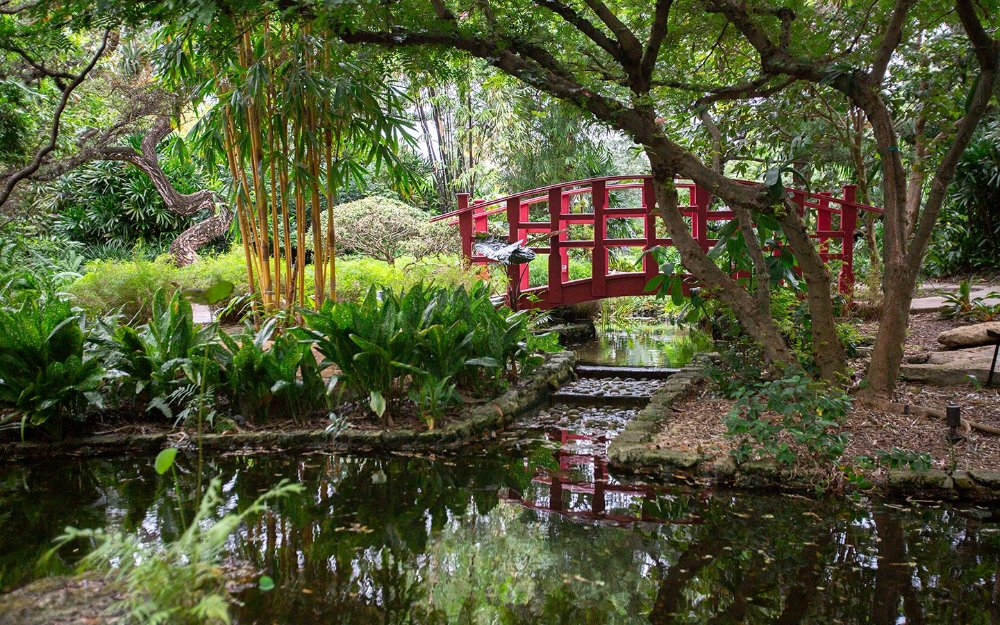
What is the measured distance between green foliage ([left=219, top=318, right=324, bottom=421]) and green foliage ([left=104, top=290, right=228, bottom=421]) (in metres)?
0.12

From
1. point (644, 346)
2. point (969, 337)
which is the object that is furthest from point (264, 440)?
point (644, 346)

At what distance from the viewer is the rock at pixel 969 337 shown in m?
5.55

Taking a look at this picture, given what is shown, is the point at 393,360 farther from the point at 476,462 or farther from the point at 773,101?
the point at 773,101

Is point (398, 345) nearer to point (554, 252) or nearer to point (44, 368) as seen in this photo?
point (44, 368)

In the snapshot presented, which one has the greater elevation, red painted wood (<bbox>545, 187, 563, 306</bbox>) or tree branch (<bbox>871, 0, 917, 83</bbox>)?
tree branch (<bbox>871, 0, 917, 83</bbox>)

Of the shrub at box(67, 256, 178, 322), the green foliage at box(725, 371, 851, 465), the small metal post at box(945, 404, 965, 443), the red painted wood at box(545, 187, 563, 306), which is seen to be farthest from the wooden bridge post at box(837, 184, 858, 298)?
the shrub at box(67, 256, 178, 322)

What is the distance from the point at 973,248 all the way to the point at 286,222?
10.2 metres

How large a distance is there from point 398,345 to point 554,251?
3.66 meters

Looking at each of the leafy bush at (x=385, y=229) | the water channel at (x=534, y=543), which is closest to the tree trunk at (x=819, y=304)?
the water channel at (x=534, y=543)

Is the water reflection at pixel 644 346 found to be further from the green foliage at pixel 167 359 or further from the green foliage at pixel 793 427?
the green foliage at pixel 167 359

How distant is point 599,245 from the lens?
7.52 m

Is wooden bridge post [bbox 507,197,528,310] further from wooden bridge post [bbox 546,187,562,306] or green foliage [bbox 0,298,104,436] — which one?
green foliage [bbox 0,298,104,436]

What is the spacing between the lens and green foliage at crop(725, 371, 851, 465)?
343 cm

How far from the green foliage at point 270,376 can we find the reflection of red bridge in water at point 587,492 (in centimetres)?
155
